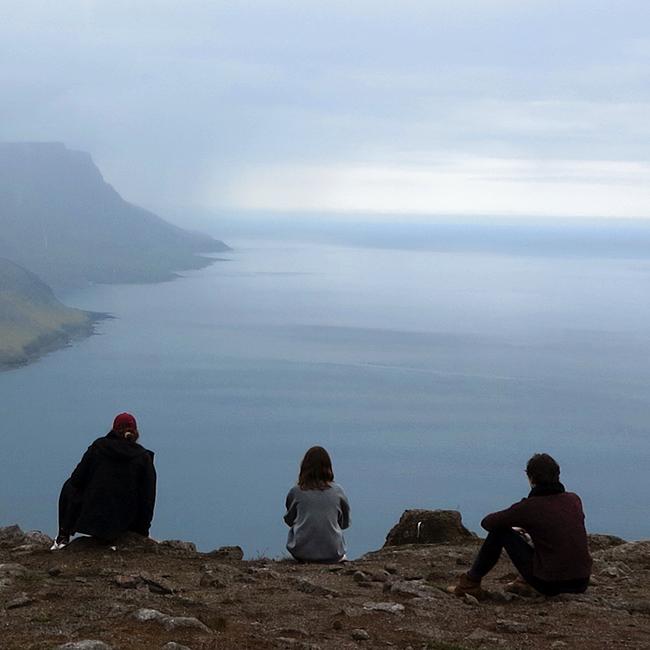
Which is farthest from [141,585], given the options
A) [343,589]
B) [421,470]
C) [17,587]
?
[421,470]

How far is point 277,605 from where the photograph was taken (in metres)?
7.61

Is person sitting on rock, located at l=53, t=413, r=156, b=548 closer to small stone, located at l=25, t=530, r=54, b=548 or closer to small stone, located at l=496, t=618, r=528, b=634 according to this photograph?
small stone, located at l=25, t=530, r=54, b=548

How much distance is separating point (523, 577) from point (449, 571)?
1.53 metres

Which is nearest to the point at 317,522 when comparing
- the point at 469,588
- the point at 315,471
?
the point at 315,471

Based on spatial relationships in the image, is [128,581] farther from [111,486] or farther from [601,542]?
[601,542]

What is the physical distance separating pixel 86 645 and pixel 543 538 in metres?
3.89

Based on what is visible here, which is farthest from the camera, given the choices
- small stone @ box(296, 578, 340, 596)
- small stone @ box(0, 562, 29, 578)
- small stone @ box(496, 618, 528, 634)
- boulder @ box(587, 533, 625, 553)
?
boulder @ box(587, 533, 625, 553)

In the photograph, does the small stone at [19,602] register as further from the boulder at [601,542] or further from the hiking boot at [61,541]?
the boulder at [601,542]

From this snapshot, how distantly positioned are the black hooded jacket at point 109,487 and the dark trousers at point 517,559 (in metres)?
3.45

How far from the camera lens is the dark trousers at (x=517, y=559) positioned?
8.18 metres

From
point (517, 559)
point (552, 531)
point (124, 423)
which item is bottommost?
point (517, 559)

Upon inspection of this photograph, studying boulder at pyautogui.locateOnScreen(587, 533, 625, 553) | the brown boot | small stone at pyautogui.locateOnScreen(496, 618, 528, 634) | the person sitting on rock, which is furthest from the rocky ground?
boulder at pyautogui.locateOnScreen(587, 533, 625, 553)

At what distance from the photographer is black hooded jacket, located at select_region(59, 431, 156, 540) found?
32.2 feet

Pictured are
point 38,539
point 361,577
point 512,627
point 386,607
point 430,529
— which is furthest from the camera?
point 430,529
